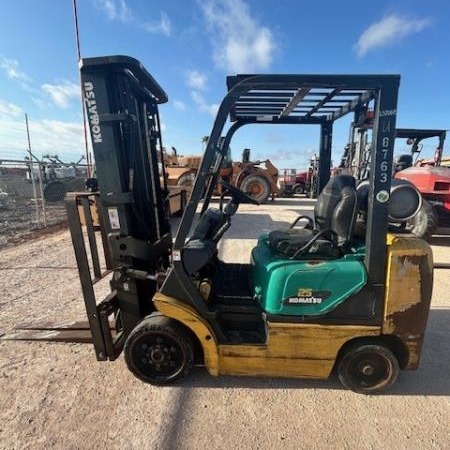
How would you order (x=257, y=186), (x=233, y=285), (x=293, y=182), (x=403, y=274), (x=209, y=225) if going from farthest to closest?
(x=293, y=182), (x=257, y=186), (x=233, y=285), (x=209, y=225), (x=403, y=274)

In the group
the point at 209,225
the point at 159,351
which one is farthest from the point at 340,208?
the point at 159,351

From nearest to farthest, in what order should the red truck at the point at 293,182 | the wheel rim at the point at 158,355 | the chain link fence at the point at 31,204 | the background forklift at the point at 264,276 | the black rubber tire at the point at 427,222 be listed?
the background forklift at the point at 264,276, the wheel rim at the point at 158,355, the black rubber tire at the point at 427,222, the chain link fence at the point at 31,204, the red truck at the point at 293,182

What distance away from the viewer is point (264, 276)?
2.75m

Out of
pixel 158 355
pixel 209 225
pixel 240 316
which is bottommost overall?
pixel 158 355

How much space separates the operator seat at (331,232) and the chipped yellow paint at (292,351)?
617 mm

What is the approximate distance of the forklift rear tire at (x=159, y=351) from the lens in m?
2.74

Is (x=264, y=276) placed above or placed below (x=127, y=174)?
below

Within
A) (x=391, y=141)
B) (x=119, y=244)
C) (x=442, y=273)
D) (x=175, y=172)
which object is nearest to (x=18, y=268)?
(x=119, y=244)

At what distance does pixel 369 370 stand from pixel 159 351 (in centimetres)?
183

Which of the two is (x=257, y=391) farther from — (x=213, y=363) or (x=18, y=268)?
(x=18, y=268)

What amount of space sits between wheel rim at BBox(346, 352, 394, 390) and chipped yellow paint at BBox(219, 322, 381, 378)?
0.21 m

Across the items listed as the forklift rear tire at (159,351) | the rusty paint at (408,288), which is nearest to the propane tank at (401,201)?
the rusty paint at (408,288)

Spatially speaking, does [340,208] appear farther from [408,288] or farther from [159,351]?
[159,351]

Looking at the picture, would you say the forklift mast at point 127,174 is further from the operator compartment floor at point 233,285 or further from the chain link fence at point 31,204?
the chain link fence at point 31,204
